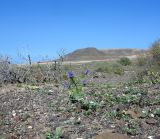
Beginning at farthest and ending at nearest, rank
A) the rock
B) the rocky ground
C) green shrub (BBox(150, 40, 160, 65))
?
green shrub (BBox(150, 40, 160, 65))
the rock
the rocky ground

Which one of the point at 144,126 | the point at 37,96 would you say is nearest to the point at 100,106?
the point at 144,126

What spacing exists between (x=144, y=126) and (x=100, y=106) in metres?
1.39

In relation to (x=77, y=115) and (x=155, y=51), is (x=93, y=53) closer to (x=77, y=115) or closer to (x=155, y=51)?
(x=155, y=51)

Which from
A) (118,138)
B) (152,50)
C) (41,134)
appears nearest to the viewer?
(118,138)

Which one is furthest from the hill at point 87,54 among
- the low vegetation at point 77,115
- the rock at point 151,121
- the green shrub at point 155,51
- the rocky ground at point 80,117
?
the rock at point 151,121

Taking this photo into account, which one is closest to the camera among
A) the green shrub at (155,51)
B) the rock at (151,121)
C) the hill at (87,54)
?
the rock at (151,121)

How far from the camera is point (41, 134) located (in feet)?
26.6

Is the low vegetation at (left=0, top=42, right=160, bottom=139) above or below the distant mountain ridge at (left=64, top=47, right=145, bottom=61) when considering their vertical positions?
below

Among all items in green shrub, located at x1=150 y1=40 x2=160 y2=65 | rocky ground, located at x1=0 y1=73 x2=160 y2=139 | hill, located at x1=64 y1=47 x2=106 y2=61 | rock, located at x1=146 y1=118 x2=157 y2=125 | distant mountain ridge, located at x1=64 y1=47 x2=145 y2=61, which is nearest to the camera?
rocky ground, located at x1=0 y1=73 x2=160 y2=139

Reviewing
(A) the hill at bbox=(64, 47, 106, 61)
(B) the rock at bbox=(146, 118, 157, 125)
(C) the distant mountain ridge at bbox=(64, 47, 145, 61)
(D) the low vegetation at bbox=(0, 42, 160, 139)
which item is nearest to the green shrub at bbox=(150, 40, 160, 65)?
(D) the low vegetation at bbox=(0, 42, 160, 139)

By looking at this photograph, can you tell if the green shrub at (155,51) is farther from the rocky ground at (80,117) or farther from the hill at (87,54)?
the hill at (87,54)

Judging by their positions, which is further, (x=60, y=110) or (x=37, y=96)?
(x=37, y=96)

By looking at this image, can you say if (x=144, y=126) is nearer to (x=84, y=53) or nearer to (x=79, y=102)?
(x=79, y=102)

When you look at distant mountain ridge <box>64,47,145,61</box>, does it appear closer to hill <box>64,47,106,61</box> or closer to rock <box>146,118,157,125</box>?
hill <box>64,47,106,61</box>
